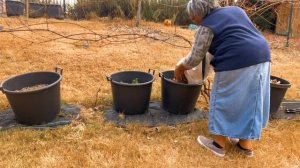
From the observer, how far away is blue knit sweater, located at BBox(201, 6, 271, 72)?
2.22 metres

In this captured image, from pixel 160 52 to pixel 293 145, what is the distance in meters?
3.73

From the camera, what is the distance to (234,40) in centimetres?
223

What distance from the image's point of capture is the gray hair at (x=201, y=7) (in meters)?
2.27

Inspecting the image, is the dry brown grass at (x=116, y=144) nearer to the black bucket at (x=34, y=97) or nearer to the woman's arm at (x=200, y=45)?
the black bucket at (x=34, y=97)

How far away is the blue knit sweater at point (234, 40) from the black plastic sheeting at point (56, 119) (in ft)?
5.20

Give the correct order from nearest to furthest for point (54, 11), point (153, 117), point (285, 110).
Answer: point (153, 117)
point (285, 110)
point (54, 11)

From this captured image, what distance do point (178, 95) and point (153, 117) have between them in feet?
1.15

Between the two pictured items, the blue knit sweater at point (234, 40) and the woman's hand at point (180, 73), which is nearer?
the blue knit sweater at point (234, 40)

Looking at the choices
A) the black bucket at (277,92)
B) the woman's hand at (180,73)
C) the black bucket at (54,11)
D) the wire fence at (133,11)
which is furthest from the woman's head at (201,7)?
the black bucket at (54,11)

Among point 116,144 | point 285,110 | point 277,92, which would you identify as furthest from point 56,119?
point 285,110

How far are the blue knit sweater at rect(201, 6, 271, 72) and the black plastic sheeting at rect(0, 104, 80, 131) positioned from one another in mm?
1585

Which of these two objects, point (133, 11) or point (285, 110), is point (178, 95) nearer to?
point (285, 110)

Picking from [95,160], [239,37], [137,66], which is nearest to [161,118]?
[95,160]

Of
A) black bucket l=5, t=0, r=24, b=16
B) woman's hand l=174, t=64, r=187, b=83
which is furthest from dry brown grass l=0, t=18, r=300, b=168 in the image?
black bucket l=5, t=0, r=24, b=16
